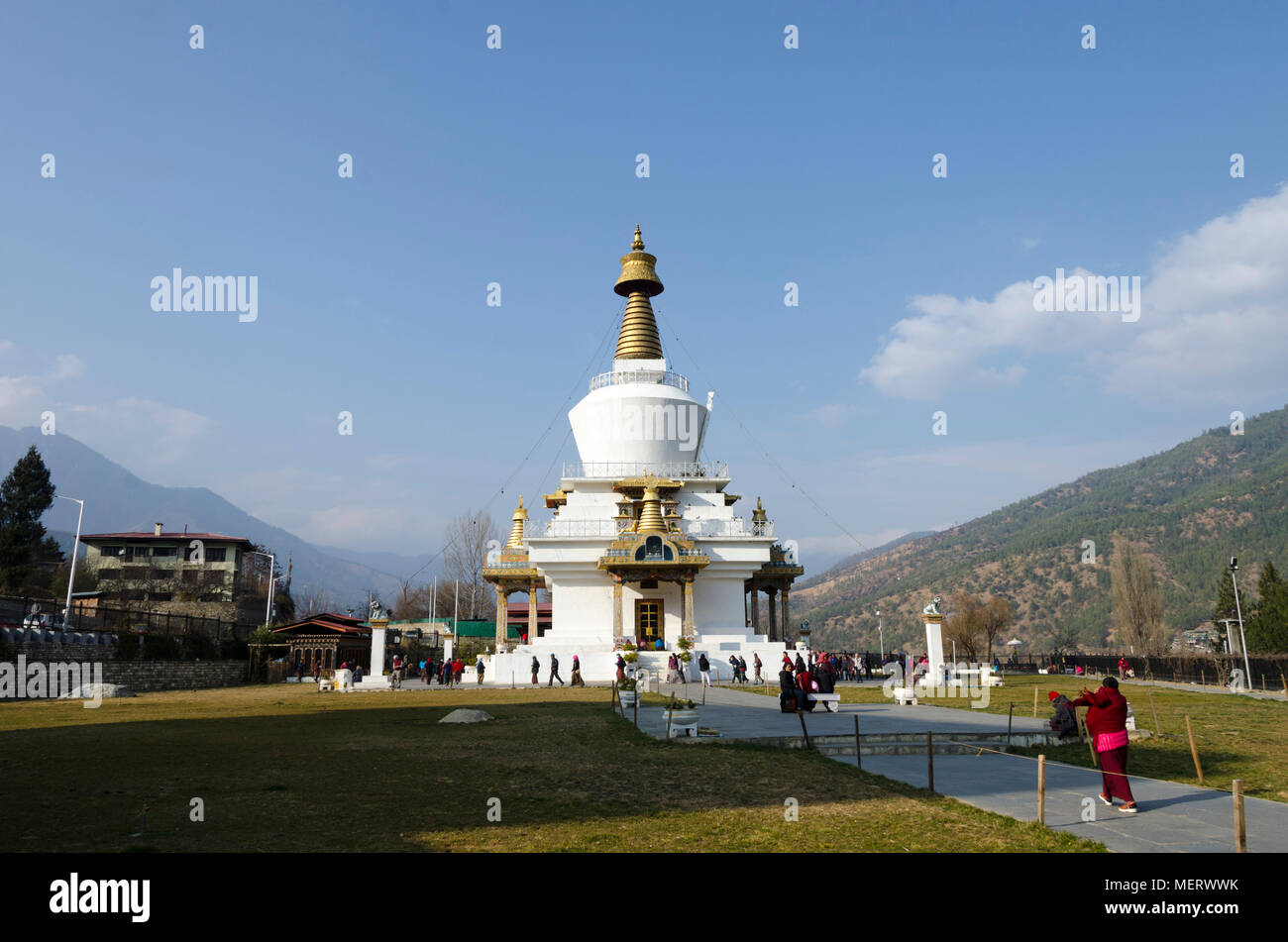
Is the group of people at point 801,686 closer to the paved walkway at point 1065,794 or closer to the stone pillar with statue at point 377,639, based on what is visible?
the paved walkway at point 1065,794

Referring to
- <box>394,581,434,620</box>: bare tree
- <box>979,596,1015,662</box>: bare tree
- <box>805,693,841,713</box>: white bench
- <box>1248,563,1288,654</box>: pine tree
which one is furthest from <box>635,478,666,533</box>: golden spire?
<box>394,581,434,620</box>: bare tree

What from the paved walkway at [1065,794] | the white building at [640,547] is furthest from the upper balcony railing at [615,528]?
the paved walkway at [1065,794]

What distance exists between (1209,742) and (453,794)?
1456cm

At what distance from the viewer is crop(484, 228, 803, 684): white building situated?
126 feet

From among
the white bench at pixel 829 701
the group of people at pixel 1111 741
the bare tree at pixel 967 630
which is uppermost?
the group of people at pixel 1111 741

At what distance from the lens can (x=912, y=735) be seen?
1473 centimetres

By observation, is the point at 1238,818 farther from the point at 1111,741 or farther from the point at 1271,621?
the point at 1271,621

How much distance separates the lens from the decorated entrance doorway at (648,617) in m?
41.5

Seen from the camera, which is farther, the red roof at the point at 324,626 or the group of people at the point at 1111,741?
the red roof at the point at 324,626

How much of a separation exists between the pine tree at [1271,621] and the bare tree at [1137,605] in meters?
10.2

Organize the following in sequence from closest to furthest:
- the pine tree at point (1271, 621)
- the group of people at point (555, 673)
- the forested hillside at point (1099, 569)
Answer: the group of people at point (555, 673), the pine tree at point (1271, 621), the forested hillside at point (1099, 569)

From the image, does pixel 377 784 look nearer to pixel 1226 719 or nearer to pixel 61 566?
pixel 1226 719
